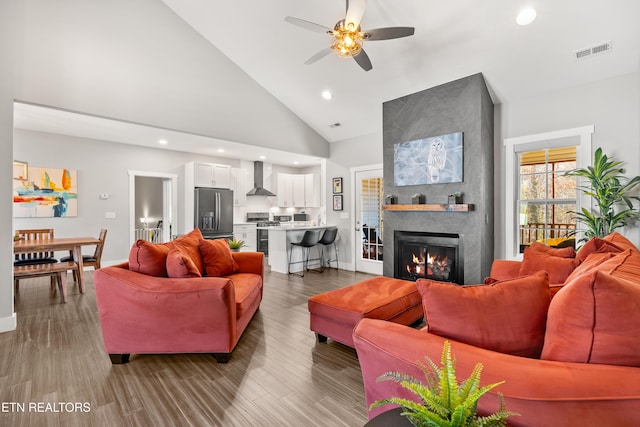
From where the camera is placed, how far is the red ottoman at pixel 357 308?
239 centimetres

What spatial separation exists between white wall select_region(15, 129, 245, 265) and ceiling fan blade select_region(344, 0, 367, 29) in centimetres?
525

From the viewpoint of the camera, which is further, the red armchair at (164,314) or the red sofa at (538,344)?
the red armchair at (164,314)

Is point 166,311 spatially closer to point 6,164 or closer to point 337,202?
point 6,164

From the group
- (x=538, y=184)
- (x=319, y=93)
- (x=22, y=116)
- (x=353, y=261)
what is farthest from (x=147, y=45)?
(x=538, y=184)

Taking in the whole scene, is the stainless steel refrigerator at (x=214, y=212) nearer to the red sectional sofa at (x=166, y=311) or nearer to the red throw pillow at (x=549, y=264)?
the red sectional sofa at (x=166, y=311)

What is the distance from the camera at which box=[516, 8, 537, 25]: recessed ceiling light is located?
2920mm

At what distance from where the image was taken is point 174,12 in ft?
15.0

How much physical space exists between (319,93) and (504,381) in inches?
195

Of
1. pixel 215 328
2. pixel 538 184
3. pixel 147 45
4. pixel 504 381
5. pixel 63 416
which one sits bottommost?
pixel 63 416

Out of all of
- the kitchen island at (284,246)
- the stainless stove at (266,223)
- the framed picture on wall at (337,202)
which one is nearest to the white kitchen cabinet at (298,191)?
the stainless stove at (266,223)

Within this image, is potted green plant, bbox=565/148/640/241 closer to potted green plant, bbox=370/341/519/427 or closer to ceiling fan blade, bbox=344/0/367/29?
ceiling fan blade, bbox=344/0/367/29

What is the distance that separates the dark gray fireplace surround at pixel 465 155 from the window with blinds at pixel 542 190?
0.51 meters

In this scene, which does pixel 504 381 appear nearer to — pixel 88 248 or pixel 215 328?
pixel 215 328

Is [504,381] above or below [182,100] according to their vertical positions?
below
